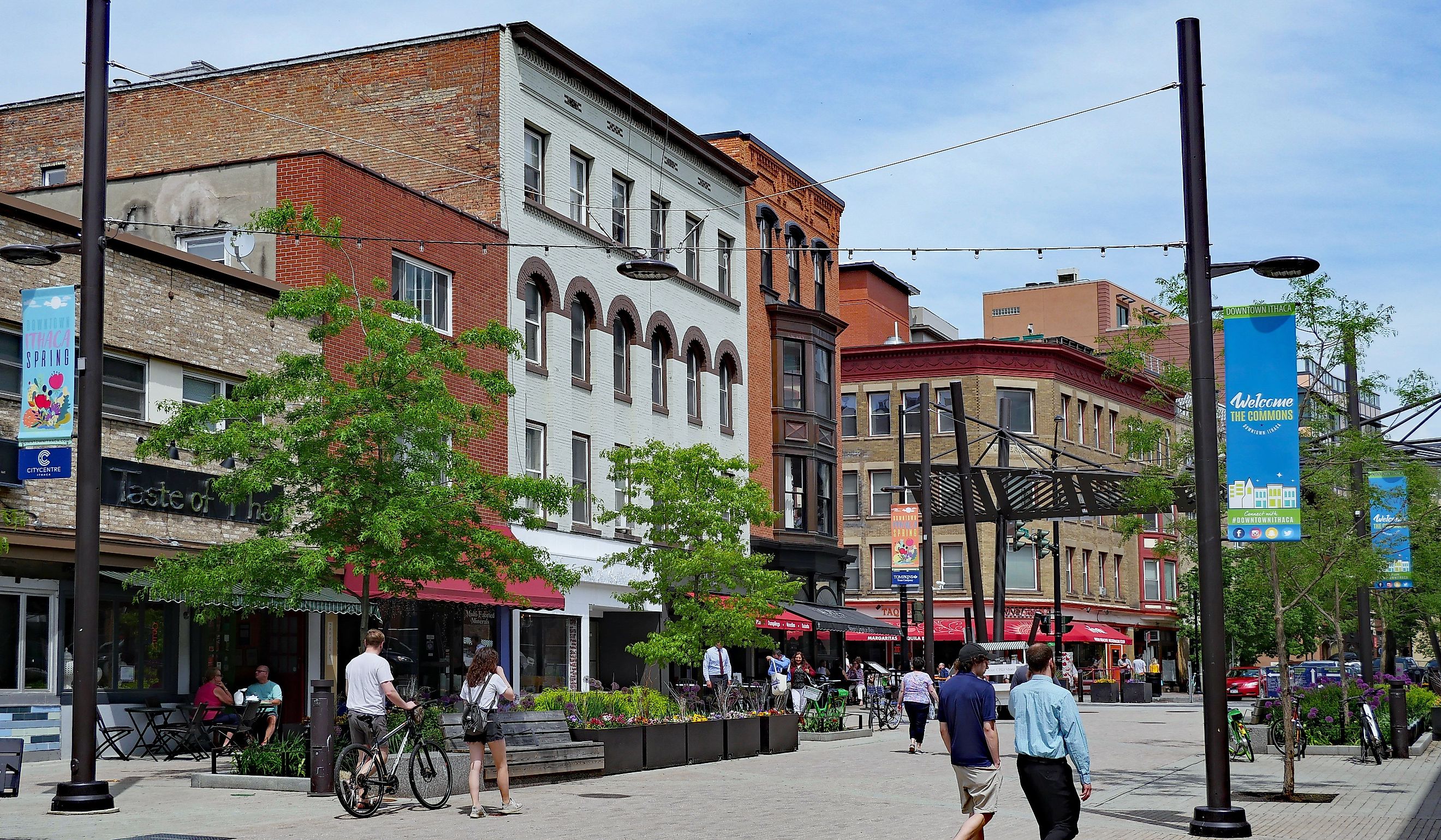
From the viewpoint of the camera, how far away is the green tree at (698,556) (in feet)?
102

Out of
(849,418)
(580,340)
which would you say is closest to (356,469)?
(580,340)

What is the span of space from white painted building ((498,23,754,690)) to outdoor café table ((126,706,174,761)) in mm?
9515

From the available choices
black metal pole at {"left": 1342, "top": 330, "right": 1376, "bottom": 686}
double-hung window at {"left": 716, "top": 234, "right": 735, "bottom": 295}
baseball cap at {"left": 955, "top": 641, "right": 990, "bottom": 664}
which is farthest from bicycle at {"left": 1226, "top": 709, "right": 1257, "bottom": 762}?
double-hung window at {"left": 716, "top": 234, "right": 735, "bottom": 295}

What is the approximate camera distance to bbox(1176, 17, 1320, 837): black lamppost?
14.5m

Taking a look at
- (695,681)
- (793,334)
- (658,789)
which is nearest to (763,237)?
(793,334)

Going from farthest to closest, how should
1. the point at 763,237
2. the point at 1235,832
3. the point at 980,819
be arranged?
1. the point at 763,237
2. the point at 1235,832
3. the point at 980,819

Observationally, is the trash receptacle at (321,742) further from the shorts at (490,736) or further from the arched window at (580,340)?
the arched window at (580,340)

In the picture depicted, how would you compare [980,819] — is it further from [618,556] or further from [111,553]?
[618,556]

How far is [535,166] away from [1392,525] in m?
18.9

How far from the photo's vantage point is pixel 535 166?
34.3 m

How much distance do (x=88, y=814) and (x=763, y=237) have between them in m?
32.0

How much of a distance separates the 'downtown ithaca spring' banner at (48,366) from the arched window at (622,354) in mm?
19826

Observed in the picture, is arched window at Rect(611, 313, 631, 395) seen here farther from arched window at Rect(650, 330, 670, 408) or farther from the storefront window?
the storefront window

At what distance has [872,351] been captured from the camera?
211 feet
